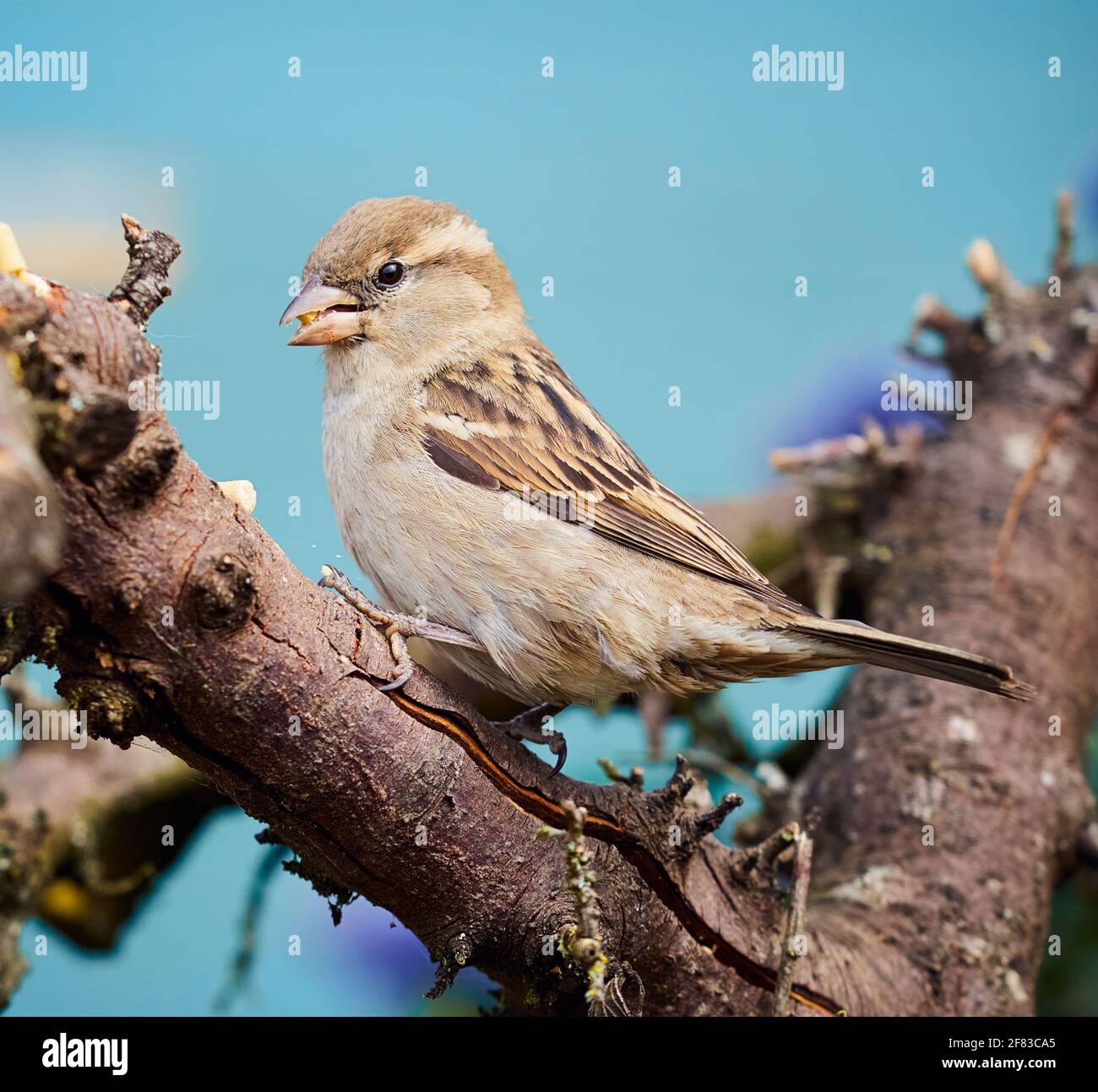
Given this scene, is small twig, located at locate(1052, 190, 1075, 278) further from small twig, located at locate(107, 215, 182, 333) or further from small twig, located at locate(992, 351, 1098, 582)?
small twig, located at locate(107, 215, 182, 333)

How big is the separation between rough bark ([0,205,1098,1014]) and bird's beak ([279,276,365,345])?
2.98ft

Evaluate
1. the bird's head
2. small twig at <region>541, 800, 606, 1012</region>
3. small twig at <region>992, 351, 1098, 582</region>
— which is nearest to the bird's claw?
small twig at <region>541, 800, 606, 1012</region>

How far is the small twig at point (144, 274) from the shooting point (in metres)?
1.39

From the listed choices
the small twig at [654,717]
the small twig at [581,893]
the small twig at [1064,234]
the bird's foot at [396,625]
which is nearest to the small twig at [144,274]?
the bird's foot at [396,625]

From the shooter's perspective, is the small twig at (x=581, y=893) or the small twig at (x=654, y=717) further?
the small twig at (x=654, y=717)

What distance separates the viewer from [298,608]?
5.15ft

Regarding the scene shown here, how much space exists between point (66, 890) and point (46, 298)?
→ 2561mm

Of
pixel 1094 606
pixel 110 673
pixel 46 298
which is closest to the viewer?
pixel 46 298

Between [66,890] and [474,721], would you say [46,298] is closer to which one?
[474,721]

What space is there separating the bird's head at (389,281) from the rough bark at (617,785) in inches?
37.7

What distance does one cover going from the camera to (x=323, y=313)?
2.40 metres

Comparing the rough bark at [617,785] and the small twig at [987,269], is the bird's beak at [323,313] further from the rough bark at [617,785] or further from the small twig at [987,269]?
the small twig at [987,269]

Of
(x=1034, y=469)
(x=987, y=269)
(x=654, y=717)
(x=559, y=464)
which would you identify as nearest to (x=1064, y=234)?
(x=987, y=269)
